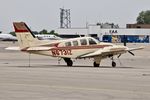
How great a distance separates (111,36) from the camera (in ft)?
519

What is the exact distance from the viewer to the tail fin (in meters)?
35.4

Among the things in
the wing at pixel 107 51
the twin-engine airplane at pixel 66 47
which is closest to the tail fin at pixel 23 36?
the twin-engine airplane at pixel 66 47

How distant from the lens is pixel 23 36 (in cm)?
3588

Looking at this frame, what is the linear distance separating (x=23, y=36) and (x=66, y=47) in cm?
299

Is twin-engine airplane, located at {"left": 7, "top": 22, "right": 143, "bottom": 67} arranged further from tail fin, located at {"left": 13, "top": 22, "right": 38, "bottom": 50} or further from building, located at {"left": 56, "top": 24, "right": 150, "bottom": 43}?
building, located at {"left": 56, "top": 24, "right": 150, "bottom": 43}

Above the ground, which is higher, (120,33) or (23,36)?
(23,36)

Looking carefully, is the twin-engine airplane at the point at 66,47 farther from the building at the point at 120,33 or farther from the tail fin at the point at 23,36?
the building at the point at 120,33

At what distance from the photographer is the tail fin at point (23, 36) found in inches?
1394

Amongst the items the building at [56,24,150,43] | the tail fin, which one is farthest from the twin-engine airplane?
the building at [56,24,150,43]

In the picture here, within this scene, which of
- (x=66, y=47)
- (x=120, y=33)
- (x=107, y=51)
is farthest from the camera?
(x=120, y=33)

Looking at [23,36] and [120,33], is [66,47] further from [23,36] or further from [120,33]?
[120,33]

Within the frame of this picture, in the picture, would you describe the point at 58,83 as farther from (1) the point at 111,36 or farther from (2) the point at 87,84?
(1) the point at 111,36

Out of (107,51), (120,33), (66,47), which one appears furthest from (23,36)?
(120,33)

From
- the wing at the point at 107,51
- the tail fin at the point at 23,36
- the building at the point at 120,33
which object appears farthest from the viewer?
the building at the point at 120,33
